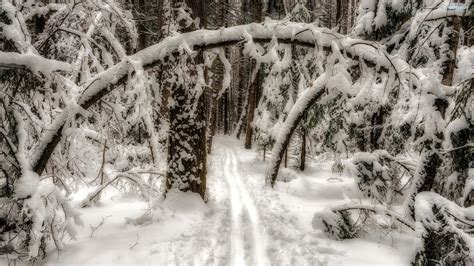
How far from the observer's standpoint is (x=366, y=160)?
797cm

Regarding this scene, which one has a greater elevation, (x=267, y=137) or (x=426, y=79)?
(x=426, y=79)

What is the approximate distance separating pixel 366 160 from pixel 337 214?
5.75 ft

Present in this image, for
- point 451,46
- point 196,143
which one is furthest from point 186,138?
point 451,46

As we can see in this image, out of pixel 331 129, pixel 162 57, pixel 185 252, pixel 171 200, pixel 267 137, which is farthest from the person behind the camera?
pixel 267 137

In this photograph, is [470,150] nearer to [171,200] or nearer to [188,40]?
[188,40]

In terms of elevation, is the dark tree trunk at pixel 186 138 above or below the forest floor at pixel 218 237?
above

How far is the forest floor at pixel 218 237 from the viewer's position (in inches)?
223

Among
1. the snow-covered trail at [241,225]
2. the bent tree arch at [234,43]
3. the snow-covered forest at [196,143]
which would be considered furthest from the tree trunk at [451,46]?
the snow-covered trail at [241,225]

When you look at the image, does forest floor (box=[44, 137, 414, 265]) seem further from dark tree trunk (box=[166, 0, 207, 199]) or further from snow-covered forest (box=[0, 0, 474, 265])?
dark tree trunk (box=[166, 0, 207, 199])

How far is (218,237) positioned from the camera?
6.62 meters

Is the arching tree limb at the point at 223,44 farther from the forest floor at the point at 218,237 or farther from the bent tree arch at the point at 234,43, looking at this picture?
the forest floor at the point at 218,237

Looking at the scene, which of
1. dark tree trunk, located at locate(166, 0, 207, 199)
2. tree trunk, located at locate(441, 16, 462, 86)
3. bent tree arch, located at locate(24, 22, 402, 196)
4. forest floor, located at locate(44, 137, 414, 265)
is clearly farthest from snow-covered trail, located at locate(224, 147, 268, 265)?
tree trunk, located at locate(441, 16, 462, 86)

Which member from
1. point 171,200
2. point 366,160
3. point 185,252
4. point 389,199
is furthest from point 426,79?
point 171,200

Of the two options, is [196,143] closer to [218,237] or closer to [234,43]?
[218,237]
